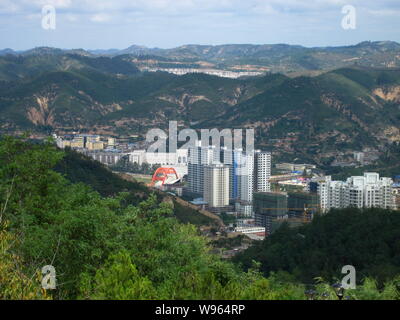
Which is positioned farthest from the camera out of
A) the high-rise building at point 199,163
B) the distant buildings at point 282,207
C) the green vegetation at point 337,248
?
the high-rise building at point 199,163

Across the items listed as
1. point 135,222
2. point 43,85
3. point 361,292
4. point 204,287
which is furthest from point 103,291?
point 43,85

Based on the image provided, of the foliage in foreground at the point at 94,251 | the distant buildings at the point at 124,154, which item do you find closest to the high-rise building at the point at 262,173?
the distant buildings at the point at 124,154

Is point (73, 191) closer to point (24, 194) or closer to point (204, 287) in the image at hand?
point (24, 194)

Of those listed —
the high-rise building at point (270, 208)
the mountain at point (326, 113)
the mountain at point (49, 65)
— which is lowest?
the high-rise building at point (270, 208)

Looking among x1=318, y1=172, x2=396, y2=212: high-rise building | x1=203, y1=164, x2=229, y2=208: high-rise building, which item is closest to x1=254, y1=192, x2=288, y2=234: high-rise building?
x1=318, y1=172, x2=396, y2=212: high-rise building

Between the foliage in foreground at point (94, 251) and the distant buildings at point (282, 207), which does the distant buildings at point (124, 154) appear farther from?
the foliage in foreground at point (94, 251)

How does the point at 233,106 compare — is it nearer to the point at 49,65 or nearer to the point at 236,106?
the point at 236,106

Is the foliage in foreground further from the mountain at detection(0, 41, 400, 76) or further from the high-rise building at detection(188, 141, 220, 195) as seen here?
the mountain at detection(0, 41, 400, 76)
